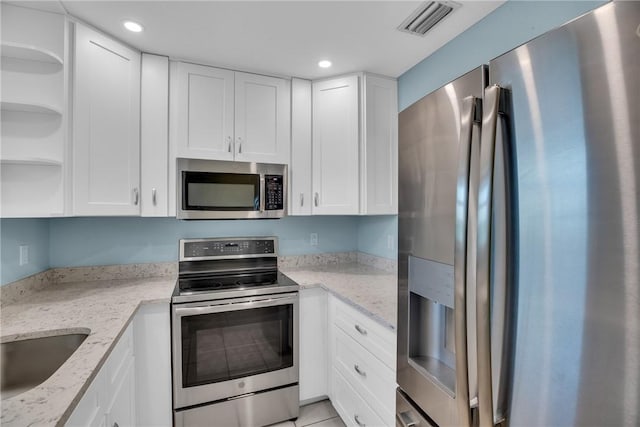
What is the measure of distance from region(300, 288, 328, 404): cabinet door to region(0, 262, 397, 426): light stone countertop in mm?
113

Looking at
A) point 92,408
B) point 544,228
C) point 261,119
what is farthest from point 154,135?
point 544,228

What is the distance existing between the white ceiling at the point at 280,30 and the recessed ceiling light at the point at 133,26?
3 centimetres

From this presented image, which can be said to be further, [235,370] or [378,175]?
[378,175]

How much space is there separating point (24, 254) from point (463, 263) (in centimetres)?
225

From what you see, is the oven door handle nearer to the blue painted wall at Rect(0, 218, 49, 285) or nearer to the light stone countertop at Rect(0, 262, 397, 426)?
the light stone countertop at Rect(0, 262, 397, 426)

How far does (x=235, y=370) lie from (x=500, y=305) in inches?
68.4

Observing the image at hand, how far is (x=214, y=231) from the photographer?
8.02ft

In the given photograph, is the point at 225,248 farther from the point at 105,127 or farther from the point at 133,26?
the point at 133,26

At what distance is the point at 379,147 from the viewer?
7.61 ft

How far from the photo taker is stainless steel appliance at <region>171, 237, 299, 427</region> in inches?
70.6

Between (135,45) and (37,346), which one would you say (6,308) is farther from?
(135,45)

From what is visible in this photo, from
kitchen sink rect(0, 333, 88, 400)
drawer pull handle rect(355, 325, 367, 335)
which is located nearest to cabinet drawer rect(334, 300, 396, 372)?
drawer pull handle rect(355, 325, 367, 335)

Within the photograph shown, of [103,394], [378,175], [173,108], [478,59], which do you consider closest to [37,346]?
[103,394]

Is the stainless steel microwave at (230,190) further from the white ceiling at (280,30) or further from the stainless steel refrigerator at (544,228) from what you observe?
the stainless steel refrigerator at (544,228)
